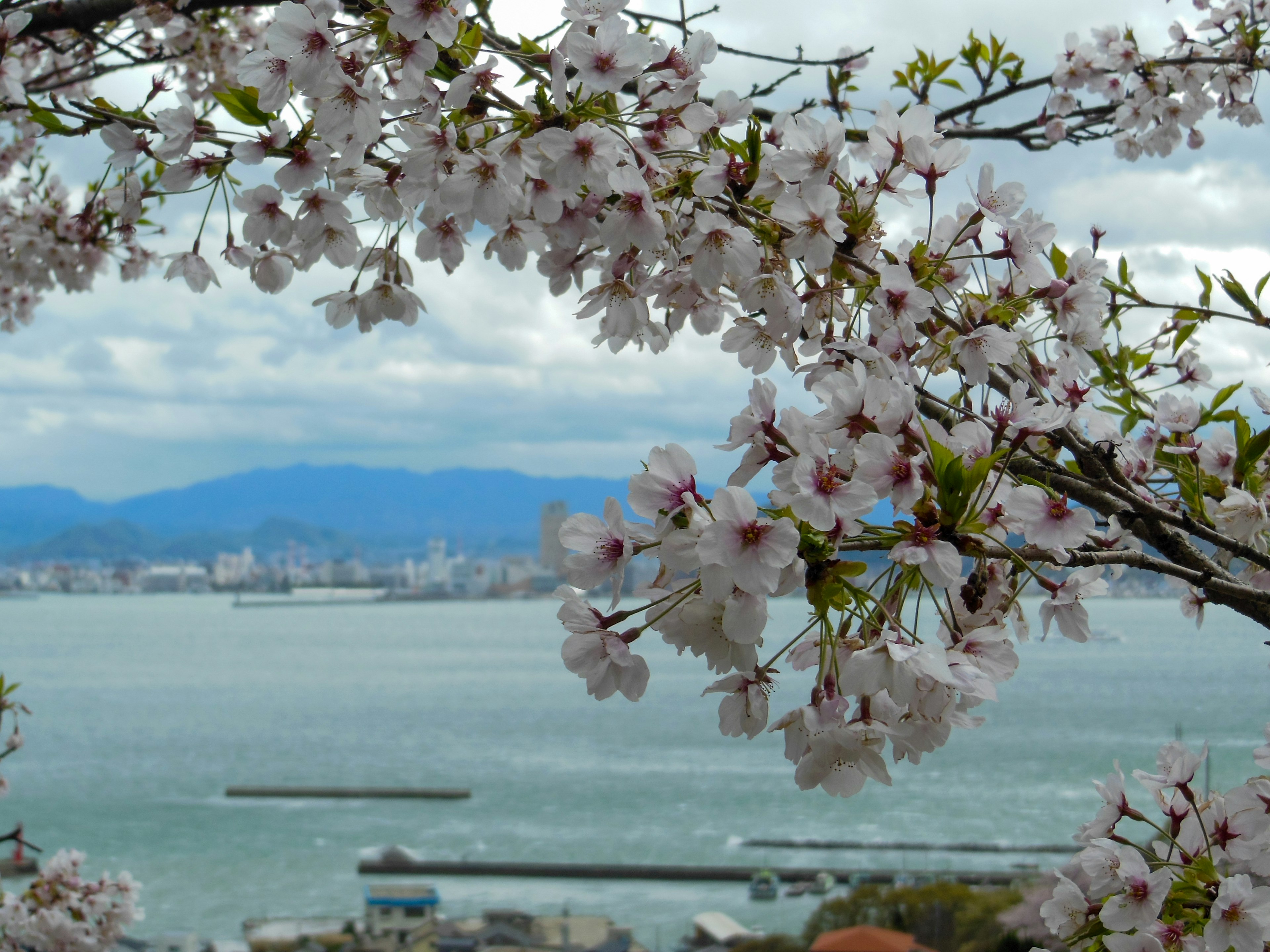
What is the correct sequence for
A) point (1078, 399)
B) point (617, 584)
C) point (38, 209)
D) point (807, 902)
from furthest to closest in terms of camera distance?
point (807, 902), point (38, 209), point (1078, 399), point (617, 584)

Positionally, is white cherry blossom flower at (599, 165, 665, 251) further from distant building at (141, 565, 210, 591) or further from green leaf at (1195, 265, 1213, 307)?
distant building at (141, 565, 210, 591)

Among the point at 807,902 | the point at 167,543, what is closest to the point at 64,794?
the point at 807,902

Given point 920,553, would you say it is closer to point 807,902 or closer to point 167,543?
point 807,902

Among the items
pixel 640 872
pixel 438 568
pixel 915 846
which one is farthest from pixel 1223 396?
pixel 438 568

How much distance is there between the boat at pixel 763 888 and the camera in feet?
91.9

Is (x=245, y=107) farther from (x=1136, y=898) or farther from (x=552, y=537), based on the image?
(x=552, y=537)

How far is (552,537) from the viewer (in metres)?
9.92

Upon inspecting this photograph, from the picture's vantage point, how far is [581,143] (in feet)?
3.61

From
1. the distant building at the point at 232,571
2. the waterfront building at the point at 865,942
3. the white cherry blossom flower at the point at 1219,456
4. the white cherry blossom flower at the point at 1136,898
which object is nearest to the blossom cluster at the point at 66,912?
the white cherry blossom flower at the point at 1136,898

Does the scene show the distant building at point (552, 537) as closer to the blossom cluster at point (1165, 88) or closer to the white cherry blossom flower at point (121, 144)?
the white cherry blossom flower at point (121, 144)

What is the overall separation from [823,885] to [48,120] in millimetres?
29542

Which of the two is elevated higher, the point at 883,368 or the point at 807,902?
the point at 883,368

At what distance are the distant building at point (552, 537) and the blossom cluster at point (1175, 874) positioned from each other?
83 centimetres

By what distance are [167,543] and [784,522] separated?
19838 centimetres
